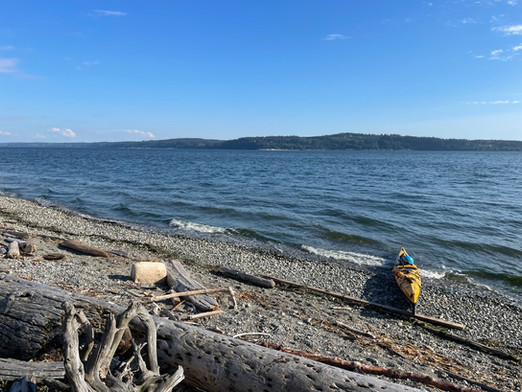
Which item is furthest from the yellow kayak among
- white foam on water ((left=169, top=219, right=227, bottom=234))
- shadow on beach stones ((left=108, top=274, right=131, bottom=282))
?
white foam on water ((left=169, top=219, right=227, bottom=234))

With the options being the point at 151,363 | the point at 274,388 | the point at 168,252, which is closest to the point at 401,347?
the point at 274,388

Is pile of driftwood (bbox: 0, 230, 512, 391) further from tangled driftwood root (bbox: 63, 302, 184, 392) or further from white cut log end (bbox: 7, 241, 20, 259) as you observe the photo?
white cut log end (bbox: 7, 241, 20, 259)

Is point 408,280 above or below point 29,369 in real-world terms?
below

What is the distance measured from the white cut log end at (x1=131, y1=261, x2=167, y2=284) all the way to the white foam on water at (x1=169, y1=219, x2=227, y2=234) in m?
9.47

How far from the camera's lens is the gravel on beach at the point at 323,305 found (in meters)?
6.78

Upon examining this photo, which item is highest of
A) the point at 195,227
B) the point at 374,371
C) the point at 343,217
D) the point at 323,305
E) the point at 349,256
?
the point at 374,371

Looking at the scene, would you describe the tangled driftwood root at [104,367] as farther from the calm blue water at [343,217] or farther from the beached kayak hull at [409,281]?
the calm blue water at [343,217]

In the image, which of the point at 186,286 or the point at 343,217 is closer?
the point at 186,286

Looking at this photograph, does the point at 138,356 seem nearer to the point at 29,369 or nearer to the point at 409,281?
the point at 29,369

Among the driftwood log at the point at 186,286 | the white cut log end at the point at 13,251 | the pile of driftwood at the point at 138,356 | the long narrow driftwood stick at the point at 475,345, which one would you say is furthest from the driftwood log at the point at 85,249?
the long narrow driftwood stick at the point at 475,345

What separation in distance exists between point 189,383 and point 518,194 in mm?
42225

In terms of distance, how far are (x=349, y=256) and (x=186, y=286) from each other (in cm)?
936

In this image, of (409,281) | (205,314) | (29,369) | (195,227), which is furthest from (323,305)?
(195,227)

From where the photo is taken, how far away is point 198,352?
4441mm
